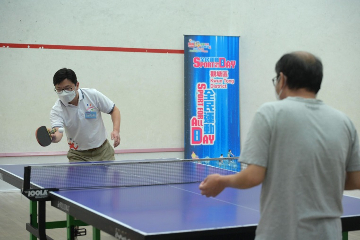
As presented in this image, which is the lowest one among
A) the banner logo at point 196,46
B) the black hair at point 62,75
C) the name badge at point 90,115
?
the name badge at point 90,115

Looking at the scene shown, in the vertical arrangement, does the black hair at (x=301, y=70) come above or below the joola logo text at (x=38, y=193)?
above

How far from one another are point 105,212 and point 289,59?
1.31 metres

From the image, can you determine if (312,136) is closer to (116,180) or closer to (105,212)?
(105,212)

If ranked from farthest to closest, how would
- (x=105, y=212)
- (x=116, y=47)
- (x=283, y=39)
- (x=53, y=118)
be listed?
(x=116, y=47) < (x=283, y=39) < (x=53, y=118) < (x=105, y=212)

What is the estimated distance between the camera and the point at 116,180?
4.15 meters

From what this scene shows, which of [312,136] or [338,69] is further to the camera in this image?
Result: [338,69]

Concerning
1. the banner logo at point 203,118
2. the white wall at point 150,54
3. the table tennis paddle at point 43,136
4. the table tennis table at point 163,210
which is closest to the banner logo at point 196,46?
the white wall at point 150,54

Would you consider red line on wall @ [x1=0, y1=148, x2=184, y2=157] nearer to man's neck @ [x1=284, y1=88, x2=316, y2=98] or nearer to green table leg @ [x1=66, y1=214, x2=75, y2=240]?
green table leg @ [x1=66, y1=214, x2=75, y2=240]

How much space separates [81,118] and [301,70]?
3.48 m

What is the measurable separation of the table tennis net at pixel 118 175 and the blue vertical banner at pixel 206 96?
3.94m

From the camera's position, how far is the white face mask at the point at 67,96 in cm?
520

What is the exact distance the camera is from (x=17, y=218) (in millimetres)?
6801

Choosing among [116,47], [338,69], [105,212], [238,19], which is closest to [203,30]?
[238,19]

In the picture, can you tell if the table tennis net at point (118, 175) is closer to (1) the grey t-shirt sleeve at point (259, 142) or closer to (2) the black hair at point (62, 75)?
(2) the black hair at point (62, 75)
